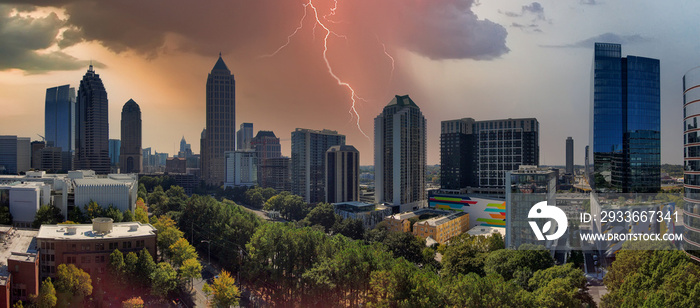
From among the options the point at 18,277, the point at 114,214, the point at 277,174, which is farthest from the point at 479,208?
the point at 277,174

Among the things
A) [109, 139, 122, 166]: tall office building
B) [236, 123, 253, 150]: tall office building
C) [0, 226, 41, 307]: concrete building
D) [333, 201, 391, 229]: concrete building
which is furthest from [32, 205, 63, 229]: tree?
[109, 139, 122, 166]: tall office building

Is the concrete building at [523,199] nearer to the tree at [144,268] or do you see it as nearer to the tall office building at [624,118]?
the tree at [144,268]

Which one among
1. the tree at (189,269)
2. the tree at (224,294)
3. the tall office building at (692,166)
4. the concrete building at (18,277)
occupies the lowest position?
the tree at (224,294)

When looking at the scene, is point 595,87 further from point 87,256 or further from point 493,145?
point 87,256

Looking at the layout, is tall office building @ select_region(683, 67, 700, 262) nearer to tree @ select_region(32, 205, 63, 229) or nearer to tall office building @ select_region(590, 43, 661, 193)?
tall office building @ select_region(590, 43, 661, 193)

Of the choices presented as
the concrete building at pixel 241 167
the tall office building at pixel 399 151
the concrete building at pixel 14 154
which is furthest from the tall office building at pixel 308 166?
the concrete building at pixel 14 154

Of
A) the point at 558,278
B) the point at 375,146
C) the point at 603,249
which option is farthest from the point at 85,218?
the point at 375,146

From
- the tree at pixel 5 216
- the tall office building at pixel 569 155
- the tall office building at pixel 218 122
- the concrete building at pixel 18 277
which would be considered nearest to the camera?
the concrete building at pixel 18 277

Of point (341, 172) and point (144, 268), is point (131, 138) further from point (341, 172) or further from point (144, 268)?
point (144, 268)
